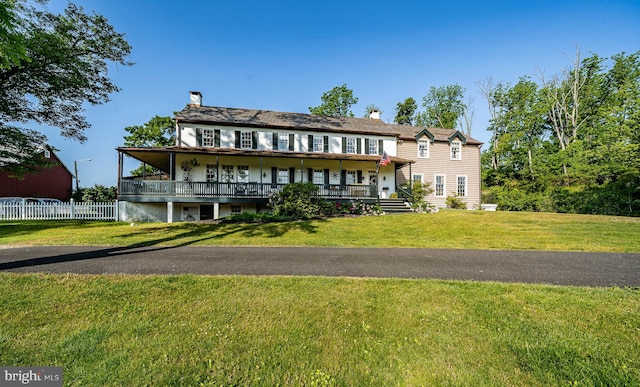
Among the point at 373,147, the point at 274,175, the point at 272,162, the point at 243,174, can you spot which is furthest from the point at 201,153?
the point at 373,147

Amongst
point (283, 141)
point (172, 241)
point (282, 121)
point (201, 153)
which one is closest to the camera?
point (172, 241)

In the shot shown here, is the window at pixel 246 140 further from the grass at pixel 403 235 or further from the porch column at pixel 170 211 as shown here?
the grass at pixel 403 235

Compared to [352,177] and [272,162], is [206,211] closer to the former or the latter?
[272,162]

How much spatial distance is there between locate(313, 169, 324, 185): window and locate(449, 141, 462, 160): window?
13.1 metres

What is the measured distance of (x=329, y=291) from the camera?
4.37 metres

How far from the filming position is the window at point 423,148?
957 inches

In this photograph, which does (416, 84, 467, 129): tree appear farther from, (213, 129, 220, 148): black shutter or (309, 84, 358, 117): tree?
(213, 129, 220, 148): black shutter

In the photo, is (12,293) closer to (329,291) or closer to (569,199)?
(329,291)

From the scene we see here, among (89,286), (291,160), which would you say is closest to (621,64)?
(291,160)

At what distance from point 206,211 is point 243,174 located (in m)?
3.75

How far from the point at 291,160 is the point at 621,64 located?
3910cm

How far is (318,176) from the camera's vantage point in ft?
69.3

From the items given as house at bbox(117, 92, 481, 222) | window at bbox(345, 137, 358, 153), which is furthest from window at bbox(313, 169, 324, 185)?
window at bbox(345, 137, 358, 153)

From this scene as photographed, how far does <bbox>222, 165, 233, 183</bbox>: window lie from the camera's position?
19500 millimetres
